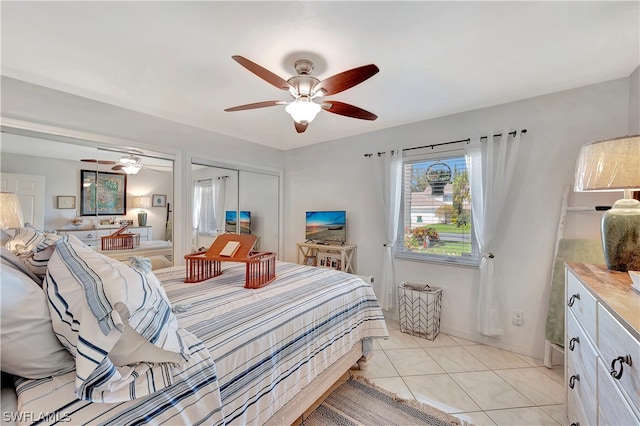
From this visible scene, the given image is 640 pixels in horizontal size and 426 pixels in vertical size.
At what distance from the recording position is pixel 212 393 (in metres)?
0.96

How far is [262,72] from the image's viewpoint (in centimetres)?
153

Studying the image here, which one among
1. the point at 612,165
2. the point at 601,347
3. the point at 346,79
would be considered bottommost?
the point at 601,347

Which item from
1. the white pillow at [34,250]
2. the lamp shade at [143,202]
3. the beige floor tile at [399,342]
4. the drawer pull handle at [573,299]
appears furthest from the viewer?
the lamp shade at [143,202]

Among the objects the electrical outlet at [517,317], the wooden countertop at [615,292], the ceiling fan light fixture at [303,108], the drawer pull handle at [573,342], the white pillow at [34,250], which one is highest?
the ceiling fan light fixture at [303,108]

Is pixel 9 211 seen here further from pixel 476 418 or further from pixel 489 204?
pixel 489 204

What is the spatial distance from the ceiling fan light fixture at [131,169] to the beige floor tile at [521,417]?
380cm

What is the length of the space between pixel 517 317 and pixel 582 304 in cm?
147

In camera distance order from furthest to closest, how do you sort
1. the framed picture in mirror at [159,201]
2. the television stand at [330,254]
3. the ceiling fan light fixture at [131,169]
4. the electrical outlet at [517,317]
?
the television stand at [330,254] → the framed picture in mirror at [159,201] → the ceiling fan light fixture at [131,169] → the electrical outlet at [517,317]

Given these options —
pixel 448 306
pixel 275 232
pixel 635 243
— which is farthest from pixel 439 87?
pixel 275 232

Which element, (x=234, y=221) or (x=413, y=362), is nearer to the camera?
(x=413, y=362)

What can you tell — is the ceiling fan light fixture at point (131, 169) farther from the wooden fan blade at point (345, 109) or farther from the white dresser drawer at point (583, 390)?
the white dresser drawer at point (583, 390)

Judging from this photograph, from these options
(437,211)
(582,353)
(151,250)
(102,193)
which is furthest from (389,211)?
(102,193)

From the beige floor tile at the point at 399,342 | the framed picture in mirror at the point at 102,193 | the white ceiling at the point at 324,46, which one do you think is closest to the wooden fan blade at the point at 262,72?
the white ceiling at the point at 324,46

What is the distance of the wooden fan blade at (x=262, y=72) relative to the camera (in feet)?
4.60
